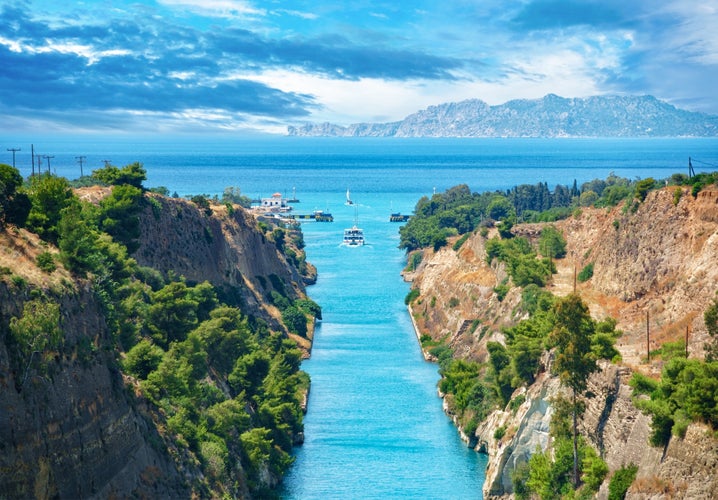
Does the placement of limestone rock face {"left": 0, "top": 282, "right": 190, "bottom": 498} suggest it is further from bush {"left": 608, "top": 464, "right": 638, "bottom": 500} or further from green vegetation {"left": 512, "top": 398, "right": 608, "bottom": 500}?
bush {"left": 608, "top": 464, "right": 638, "bottom": 500}

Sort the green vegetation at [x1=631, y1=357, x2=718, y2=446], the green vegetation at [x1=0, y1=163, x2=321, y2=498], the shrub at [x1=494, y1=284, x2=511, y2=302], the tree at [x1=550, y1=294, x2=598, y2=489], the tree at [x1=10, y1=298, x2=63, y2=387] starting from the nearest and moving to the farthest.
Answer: the tree at [x1=10, y1=298, x2=63, y2=387] → the green vegetation at [x1=631, y1=357, x2=718, y2=446] → the green vegetation at [x1=0, y1=163, x2=321, y2=498] → the tree at [x1=550, y1=294, x2=598, y2=489] → the shrub at [x1=494, y1=284, x2=511, y2=302]

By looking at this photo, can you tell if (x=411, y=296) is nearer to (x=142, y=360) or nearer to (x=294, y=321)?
(x=294, y=321)

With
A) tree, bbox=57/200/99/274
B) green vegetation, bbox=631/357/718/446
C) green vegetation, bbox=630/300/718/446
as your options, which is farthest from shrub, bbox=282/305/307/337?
green vegetation, bbox=631/357/718/446

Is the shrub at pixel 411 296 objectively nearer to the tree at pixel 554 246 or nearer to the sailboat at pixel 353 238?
the tree at pixel 554 246

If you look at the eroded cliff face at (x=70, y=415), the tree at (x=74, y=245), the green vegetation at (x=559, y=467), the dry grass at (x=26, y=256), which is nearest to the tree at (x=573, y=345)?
the green vegetation at (x=559, y=467)

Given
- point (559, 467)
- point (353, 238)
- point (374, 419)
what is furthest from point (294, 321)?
point (353, 238)

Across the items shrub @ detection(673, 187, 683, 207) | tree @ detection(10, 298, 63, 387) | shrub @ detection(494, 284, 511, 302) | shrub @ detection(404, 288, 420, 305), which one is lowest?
shrub @ detection(404, 288, 420, 305)

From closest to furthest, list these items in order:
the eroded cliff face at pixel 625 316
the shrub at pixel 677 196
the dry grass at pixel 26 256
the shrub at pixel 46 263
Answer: the dry grass at pixel 26 256
the shrub at pixel 46 263
the eroded cliff face at pixel 625 316
the shrub at pixel 677 196
